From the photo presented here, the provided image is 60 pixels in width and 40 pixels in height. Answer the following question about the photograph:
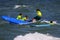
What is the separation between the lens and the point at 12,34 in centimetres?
2292

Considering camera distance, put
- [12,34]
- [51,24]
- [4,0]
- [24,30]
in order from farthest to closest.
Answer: [4,0], [51,24], [24,30], [12,34]

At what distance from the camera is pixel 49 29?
1003 inches

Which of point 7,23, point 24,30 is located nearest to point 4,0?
point 7,23

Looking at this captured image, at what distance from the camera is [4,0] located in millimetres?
60812

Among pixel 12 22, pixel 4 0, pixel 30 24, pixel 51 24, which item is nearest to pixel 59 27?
pixel 51 24

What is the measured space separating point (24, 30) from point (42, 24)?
7.25ft

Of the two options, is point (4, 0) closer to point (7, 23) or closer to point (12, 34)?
point (7, 23)

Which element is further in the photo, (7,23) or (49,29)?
(7,23)

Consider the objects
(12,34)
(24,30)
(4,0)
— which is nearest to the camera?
(12,34)

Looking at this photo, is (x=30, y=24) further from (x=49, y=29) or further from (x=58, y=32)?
(x=58, y=32)

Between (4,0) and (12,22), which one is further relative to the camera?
(4,0)

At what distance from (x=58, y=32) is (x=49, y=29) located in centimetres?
199

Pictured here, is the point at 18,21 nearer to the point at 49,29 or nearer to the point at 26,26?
the point at 26,26

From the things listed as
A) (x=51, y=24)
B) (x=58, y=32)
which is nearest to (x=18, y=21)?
(x=51, y=24)
